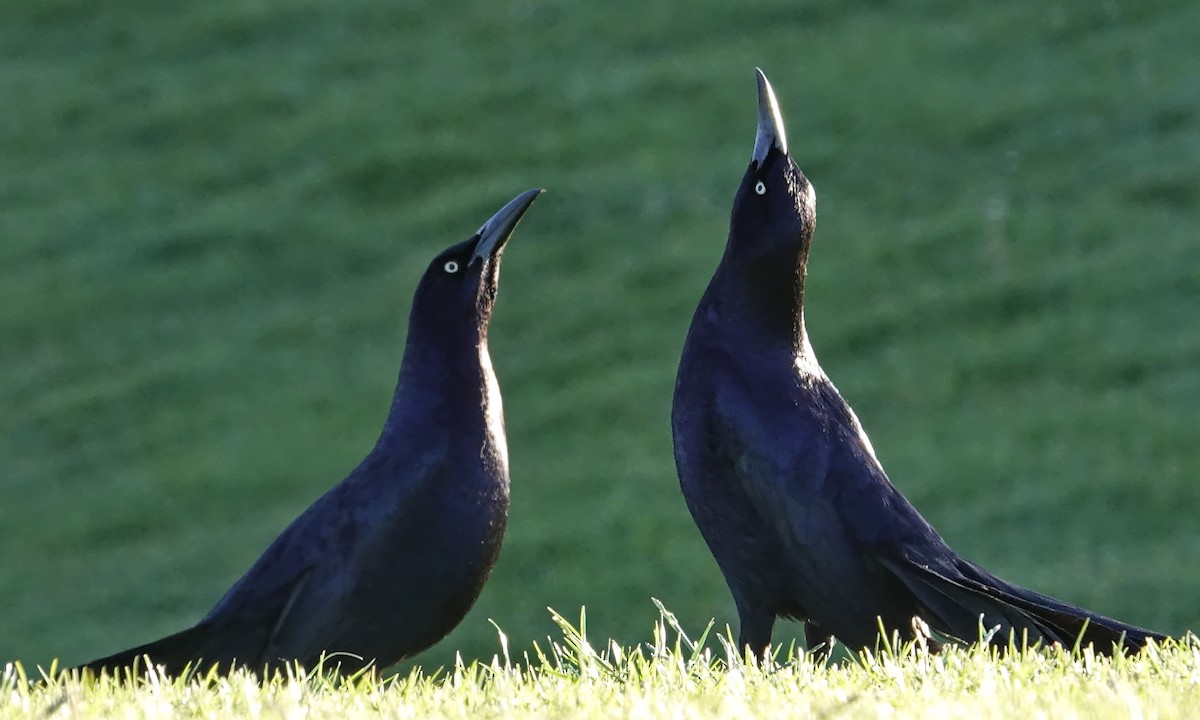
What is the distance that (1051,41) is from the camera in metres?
29.4

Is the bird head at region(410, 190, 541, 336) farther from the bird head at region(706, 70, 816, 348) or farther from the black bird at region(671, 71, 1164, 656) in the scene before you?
the black bird at region(671, 71, 1164, 656)

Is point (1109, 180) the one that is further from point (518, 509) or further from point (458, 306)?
point (458, 306)

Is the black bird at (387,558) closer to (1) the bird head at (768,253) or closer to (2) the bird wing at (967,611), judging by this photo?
(1) the bird head at (768,253)

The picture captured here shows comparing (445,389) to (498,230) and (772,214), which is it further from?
(772,214)

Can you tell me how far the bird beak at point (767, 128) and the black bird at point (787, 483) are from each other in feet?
0.30

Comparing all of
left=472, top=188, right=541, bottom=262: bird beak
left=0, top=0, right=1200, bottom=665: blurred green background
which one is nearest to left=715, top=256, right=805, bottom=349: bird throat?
left=472, top=188, right=541, bottom=262: bird beak

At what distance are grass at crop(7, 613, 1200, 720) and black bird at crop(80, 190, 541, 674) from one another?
38.9 inches

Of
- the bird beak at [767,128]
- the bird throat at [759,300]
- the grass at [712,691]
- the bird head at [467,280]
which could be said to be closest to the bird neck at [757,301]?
the bird throat at [759,300]

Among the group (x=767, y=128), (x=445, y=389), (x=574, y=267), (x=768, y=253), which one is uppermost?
(x=767, y=128)

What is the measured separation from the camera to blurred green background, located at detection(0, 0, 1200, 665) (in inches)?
843

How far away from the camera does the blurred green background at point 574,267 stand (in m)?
21.4

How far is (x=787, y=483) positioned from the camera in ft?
20.0

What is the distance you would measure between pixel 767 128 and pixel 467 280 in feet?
4.16

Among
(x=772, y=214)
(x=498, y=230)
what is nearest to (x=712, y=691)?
(x=772, y=214)
